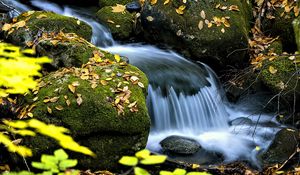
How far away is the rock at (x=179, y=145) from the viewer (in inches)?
236

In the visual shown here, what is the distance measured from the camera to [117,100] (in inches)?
201

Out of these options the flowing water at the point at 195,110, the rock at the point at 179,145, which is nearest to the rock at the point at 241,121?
the flowing water at the point at 195,110

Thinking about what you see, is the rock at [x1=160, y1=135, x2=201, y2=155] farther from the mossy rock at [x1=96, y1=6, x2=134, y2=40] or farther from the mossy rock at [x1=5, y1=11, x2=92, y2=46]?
the mossy rock at [x1=96, y1=6, x2=134, y2=40]

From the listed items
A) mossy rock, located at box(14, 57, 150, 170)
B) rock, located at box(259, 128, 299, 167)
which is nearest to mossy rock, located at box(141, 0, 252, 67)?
rock, located at box(259, 128, 299, 167)

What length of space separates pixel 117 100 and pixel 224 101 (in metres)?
3.45

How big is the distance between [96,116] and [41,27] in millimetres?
2866

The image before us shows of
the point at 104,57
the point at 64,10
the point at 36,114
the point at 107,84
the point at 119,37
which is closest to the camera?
the point at 36,114

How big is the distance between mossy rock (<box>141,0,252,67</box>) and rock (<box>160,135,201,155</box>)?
2.50 meters

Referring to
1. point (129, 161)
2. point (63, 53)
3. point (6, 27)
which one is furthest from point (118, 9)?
point (129, 161)

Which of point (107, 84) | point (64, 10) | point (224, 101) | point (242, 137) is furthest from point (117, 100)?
point (64, 10)

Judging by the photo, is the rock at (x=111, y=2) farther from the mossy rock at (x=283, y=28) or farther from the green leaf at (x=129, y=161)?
the green leaf at (x=129, y=161)

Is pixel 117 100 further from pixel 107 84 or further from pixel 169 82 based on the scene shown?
pixel 169 82

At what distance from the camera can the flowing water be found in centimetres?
658

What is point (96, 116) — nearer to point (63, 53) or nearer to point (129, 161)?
point (63, 53)
